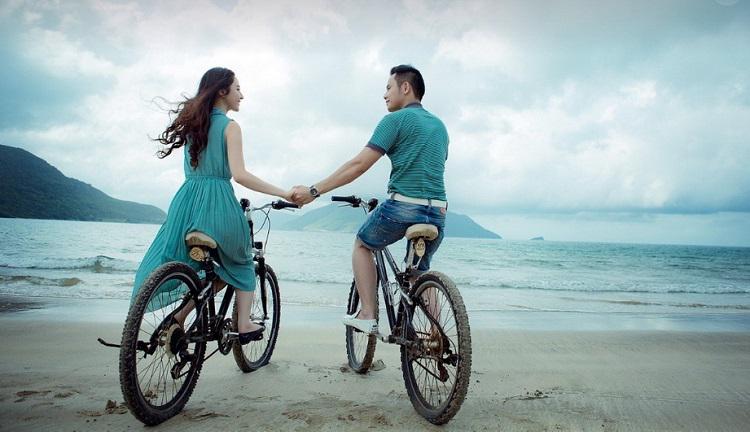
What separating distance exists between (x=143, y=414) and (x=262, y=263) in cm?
156

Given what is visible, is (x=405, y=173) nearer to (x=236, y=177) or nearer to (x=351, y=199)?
(x=351, y=199)

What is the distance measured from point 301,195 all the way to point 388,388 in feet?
5.08

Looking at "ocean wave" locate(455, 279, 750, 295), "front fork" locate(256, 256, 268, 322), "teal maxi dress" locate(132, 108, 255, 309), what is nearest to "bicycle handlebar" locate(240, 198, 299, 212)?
"teal maxi dress" locate(132, 108, 255, 309)

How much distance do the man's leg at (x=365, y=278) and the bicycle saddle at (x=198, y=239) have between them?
39.5 inches

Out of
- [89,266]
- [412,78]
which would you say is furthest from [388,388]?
[89,266]

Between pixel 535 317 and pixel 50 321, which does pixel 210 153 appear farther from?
pixel 535 317

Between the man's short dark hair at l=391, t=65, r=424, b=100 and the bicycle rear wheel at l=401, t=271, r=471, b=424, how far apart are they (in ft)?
4.21

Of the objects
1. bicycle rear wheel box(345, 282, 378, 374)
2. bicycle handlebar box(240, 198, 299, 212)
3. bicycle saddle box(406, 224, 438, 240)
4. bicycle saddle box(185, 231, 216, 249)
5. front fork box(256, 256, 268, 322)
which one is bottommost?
bicycle rear wheel box(345, 282, 378, 374)

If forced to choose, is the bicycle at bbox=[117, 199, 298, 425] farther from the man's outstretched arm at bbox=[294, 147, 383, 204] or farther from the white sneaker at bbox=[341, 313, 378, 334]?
the white sneaker at bbox=[341, 313, 378, 334]

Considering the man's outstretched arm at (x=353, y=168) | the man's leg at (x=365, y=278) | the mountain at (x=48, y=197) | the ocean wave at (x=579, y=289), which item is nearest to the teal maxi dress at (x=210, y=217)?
the man's outstretched arm at (x=353, y=168)

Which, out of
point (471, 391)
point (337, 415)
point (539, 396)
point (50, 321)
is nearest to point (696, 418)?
point (539, 396)

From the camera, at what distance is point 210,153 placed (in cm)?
288

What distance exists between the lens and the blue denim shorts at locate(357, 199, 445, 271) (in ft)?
9.45

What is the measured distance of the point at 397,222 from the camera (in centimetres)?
292
